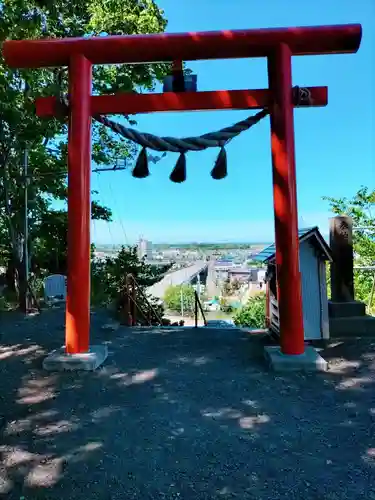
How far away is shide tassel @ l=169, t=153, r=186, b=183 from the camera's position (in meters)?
3.84

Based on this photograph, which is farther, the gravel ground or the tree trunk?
the tree trunk

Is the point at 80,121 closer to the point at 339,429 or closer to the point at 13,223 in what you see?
the point at 339,429

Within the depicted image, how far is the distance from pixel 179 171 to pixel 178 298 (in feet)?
88.7

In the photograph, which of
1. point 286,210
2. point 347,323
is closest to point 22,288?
point 286,210

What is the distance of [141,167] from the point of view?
13.1ft

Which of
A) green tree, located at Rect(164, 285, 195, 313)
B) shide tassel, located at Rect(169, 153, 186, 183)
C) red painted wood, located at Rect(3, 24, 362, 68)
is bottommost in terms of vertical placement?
green tree, located at Rect(164, 285, 195, 313)

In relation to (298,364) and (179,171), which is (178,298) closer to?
(179,171)

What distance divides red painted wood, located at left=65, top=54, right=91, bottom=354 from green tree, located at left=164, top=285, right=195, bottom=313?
25.0 m

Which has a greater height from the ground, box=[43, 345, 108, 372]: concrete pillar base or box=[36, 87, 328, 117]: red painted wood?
box=[36, 87, 328, 117]: red painted wood

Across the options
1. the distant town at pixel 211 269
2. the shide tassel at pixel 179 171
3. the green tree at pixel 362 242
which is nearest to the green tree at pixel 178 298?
the distant town at pixel 211 269

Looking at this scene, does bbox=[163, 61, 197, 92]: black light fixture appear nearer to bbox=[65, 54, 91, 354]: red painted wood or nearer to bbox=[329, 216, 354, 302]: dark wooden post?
bbox=[65, 54, 91, 354]: red painted wood

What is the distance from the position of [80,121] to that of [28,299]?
550cm

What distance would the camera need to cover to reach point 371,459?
2035mm

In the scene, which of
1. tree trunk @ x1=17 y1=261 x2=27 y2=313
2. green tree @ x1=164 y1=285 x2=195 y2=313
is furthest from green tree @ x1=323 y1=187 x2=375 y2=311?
green tree @ x1=164 y1=285 x2=195 y2=313
